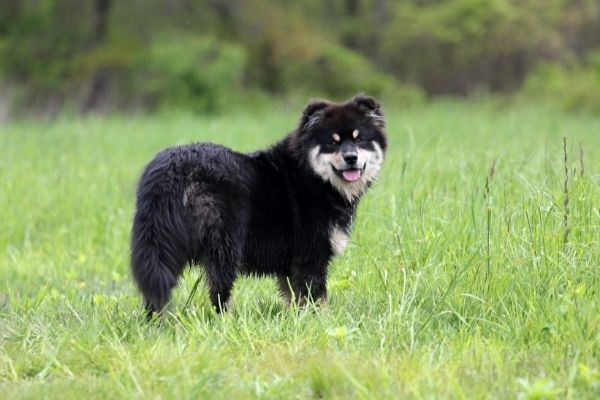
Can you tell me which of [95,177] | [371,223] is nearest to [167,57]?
[95,177]

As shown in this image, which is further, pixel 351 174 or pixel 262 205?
pixel 351 174

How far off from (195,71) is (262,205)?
74.6 feet

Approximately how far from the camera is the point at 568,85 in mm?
25531

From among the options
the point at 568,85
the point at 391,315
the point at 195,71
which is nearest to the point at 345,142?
the point at 391,315

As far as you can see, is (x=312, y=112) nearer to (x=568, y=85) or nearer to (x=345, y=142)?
(x=345, y=142)

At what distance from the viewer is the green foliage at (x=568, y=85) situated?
2322cm

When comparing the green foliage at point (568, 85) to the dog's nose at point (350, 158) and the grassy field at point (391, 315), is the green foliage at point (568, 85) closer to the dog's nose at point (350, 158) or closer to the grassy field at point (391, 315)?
the grassy field at point (391, 315)

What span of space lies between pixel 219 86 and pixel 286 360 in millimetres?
23932

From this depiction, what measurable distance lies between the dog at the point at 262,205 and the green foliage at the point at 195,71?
21.8 metres

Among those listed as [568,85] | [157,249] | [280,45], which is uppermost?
[280,45]

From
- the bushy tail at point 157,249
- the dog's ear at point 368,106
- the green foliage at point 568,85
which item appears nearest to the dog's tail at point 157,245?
the bushy tail at point 157,249

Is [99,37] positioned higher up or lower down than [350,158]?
higher up

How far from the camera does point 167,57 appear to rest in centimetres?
2705

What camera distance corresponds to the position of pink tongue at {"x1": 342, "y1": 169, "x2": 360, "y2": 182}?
536 cm
